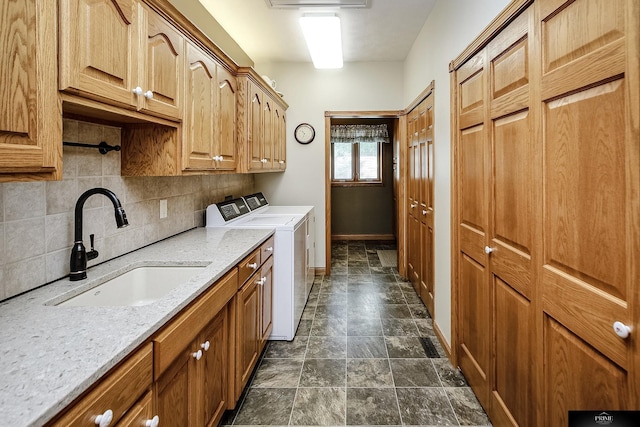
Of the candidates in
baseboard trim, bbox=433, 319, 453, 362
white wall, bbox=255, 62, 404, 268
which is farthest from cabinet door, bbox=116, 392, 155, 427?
white wall, bbox=255, 62, 404, 268

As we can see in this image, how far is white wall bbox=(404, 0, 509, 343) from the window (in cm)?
397

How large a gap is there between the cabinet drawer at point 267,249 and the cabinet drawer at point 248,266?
10cm

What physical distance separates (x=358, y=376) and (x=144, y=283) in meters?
1.43

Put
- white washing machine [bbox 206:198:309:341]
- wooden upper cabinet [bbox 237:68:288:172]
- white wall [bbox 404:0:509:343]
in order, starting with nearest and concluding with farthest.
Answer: white wall [bbox 404:0:509:343] → white washing machine [bbox 206:198:309:341] → wooden upper cabinet [bbox 237:68:288:172]

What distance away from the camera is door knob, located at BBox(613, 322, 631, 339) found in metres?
0.90

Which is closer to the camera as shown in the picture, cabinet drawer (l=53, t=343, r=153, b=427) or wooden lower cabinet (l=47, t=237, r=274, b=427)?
cabinet drawer (l=53, t=343, r=153, b=427)

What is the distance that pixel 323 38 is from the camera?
3346 millimetres

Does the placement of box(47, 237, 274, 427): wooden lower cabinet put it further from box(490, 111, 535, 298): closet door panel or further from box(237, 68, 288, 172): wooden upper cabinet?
box(490, 111, 535, 298): closet door panel

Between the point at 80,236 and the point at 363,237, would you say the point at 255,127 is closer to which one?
the point at 80,236

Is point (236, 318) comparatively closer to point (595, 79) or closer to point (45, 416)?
point (45, 416)

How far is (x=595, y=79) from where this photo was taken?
100cm

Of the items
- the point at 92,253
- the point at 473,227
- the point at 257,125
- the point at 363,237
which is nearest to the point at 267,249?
the point at 92,253

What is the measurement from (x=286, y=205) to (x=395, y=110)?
1853 millimetres

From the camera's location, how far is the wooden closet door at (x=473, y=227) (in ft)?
6.13
